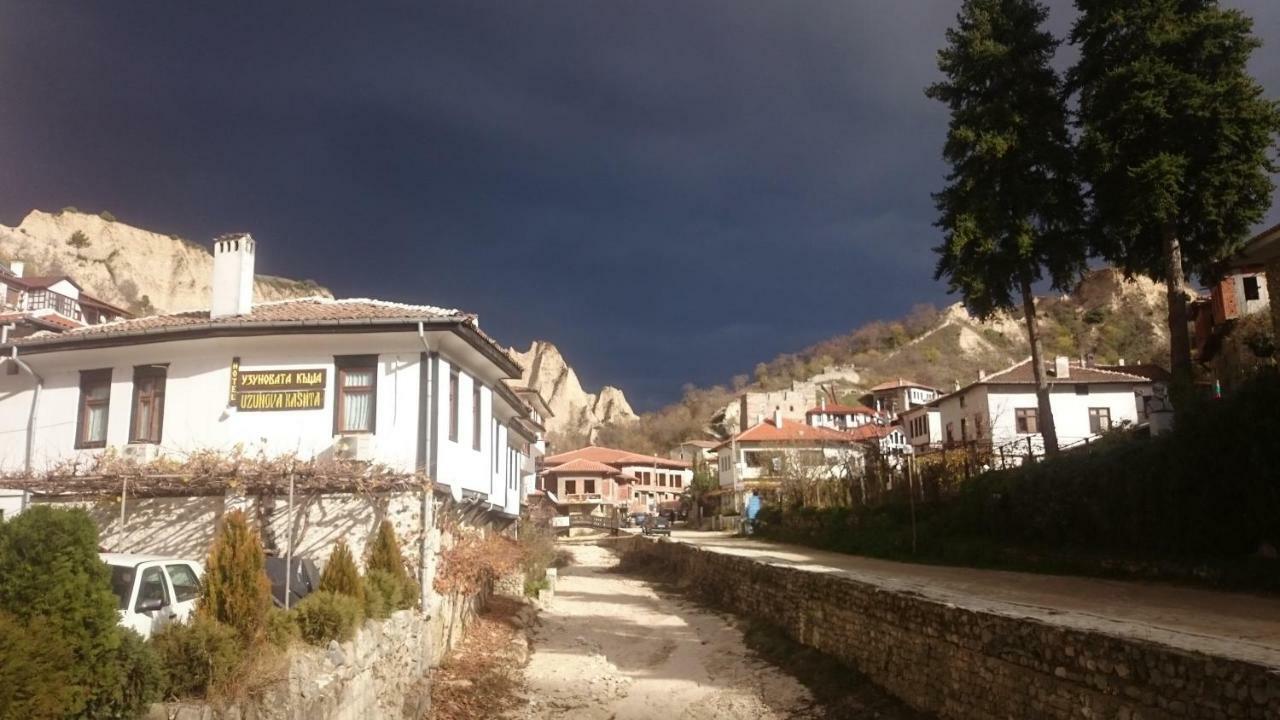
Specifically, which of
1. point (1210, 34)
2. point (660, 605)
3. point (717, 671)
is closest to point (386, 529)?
point (717, 671)

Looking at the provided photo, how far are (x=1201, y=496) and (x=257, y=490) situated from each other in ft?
55.6

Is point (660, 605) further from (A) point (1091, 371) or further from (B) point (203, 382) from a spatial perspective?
(A) point (1091, 371)

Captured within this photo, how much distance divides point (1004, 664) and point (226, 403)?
576 inches

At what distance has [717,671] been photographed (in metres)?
18.9

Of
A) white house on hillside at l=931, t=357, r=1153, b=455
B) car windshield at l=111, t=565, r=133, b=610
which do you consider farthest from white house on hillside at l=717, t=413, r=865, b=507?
car windshield at l=111, t=565, r=133, b=610

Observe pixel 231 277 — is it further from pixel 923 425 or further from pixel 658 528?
pixel 923 425

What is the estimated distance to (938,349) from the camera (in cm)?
12669

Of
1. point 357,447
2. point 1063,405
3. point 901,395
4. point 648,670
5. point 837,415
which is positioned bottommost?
point 648,670

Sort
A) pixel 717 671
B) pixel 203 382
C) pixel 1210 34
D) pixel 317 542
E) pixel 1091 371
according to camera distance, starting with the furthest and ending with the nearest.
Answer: pixel 1091 371 < pixel 1210 34 < pixel 717 671 < pixel 203 382 < pixel 317 542

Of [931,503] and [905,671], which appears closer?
[905,671]

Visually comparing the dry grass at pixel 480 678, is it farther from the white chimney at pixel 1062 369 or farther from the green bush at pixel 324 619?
the white chimney at pixel 1062 369

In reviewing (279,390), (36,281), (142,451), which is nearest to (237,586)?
(279,390)

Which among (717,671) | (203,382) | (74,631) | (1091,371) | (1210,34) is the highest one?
(1210,34)

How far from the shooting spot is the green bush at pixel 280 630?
9461mm
